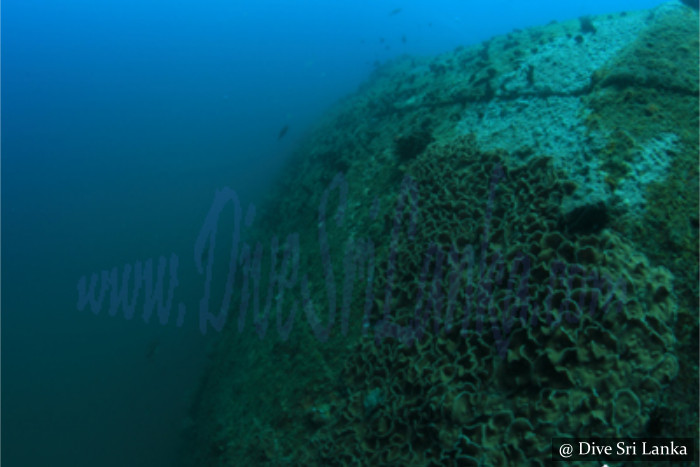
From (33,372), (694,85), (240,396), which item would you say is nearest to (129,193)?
(33,372)

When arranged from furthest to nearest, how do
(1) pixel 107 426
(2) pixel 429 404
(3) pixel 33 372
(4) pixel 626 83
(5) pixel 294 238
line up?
(3) pixel 33 372, (1) pixel 107 426, (5) pixel 294 238, (4) pixel 626 83, (2) pixel 429 404

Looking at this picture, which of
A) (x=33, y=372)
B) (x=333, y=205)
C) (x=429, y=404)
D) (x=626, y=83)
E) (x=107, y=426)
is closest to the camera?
(x=429, y=404)

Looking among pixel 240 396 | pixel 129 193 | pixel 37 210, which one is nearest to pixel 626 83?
pixel 240 396

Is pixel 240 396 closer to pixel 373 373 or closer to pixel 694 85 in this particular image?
pixel 373 373

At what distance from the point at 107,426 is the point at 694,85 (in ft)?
49.6

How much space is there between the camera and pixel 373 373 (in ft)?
14.5

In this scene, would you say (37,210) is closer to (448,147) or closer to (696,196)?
(448,147)

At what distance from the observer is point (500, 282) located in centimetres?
393

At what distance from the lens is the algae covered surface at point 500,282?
10.1ft

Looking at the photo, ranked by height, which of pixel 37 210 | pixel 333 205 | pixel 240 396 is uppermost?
pixel 37 210

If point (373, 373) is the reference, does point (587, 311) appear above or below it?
above

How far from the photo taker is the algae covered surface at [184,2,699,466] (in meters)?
3.07

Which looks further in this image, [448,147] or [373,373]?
[448,147]

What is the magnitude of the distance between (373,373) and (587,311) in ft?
8.08
